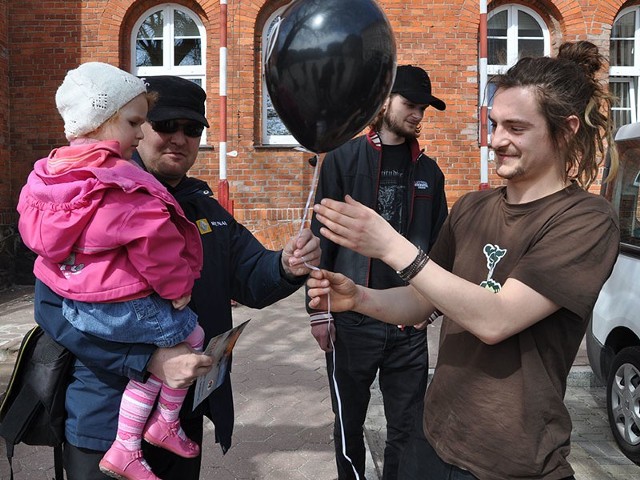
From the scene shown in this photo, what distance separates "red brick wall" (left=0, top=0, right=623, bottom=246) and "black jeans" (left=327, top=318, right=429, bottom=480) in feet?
17.2

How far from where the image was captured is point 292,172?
8.04 meters

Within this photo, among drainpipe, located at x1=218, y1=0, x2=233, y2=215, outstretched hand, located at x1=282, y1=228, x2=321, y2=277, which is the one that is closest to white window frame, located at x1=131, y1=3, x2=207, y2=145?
drainpipe, located at x1=218, y1=0, x2=233, y2=215

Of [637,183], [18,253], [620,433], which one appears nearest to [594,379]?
[620,433]

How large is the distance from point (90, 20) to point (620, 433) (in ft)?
26.2

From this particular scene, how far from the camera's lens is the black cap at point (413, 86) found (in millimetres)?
2945

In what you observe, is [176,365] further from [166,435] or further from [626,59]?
[626,59]

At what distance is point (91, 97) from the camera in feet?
5.35

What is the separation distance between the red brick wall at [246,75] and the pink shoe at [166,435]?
6251 mm

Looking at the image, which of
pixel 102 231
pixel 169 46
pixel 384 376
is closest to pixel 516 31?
pixel 169 46

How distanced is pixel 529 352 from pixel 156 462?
1201mm

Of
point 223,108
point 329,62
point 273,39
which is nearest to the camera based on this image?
point 329,62

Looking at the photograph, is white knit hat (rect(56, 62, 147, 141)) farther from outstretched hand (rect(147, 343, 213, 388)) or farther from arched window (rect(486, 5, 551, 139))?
arched window (rect(486, 5, 551, 139))

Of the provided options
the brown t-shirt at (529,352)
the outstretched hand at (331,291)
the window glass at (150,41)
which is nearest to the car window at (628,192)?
the brown t-shirt at (529,352)

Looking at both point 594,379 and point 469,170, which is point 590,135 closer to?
point 594,379
